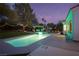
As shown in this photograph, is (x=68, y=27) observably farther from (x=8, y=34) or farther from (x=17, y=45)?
(x=8, y=34)

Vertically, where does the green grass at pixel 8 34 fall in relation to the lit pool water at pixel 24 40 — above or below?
above

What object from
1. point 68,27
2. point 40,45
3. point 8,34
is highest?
point 68,27

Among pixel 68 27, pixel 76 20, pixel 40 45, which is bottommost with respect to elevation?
pixel 40 45

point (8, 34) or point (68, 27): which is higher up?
point (68, 27)

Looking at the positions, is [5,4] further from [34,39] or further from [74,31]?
[74,31]

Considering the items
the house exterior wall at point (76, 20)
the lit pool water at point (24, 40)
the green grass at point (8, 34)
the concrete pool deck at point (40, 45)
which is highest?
the house exterior wall at point (76, 20)

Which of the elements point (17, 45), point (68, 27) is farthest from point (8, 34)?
point (68, 27)

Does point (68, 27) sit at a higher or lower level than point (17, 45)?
higher

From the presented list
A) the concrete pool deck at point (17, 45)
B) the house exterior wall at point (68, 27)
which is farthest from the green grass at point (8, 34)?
the house exterior wall at point (68, 27)

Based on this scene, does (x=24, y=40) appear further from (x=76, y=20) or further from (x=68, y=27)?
(x=76, y=20)

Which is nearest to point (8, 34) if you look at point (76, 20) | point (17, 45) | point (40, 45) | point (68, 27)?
point (17, 45)

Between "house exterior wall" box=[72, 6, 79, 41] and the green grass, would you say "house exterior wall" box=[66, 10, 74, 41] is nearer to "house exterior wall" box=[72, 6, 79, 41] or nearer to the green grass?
"house exterior wall" box=[72, 6, 79, 41]

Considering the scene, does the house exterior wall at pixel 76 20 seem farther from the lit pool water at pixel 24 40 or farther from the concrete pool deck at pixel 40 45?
the lit pool water at pixel 24 40

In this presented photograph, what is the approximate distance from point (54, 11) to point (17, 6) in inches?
22.9
